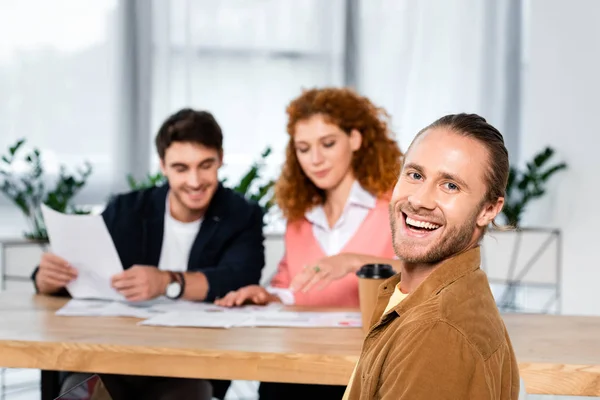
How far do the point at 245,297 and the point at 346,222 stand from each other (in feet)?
1.61

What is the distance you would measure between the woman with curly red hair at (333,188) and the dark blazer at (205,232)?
11 cm

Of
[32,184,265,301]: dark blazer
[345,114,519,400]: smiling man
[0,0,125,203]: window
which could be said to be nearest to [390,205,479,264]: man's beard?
[345,114,519,400]: smiling man

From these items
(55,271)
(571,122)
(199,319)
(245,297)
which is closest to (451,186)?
(199,319)

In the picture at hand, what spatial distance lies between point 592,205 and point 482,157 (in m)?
3.75

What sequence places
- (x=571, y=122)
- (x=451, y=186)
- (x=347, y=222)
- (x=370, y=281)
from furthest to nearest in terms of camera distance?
(x=571, y=122)
(x=347, y=222)
(x=370, y=281)
(x=451, y=186)

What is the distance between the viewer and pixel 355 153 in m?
2.75

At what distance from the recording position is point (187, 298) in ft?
7.82

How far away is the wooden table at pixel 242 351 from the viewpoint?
1.68m

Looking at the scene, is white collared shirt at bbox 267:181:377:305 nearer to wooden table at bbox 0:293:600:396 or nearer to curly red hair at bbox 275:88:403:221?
curly red hair at bbox 275:88:403:221

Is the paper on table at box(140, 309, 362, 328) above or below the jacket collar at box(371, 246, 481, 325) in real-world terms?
below

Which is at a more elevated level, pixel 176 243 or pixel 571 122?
pixel 571 122

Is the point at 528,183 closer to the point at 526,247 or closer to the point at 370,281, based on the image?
the point at 526,247

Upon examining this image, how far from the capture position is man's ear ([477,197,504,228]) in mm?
1224

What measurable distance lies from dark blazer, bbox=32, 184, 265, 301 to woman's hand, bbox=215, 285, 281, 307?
7.1 inches
